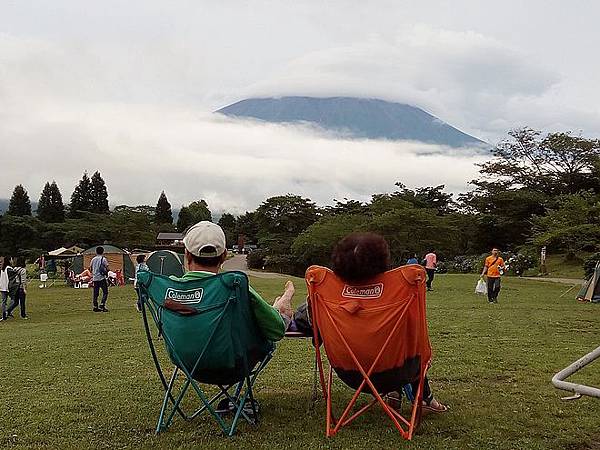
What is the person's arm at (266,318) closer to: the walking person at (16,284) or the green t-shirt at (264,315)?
the green t-shirt at (264,315)

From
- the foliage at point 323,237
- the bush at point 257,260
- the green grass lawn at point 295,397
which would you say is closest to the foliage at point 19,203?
the bush at point 257,260

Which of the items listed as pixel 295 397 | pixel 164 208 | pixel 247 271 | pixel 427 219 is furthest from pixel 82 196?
pixel 295 397

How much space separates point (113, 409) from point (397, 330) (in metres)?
2.52

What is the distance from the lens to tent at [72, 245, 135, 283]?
3552 cm

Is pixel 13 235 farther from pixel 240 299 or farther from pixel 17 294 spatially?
pixel 240 299

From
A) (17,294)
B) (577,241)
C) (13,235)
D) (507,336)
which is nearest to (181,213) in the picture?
(13,235)

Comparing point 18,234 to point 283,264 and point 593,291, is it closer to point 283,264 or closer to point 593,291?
point 283,264

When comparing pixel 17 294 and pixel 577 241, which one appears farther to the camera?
pixel 577 241

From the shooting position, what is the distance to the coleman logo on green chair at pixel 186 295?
15.0ft

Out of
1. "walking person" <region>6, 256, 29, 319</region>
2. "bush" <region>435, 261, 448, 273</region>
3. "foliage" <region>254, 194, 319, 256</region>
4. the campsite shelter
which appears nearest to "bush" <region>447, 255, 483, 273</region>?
"bush" <region>435, 261, 448, 273</region>

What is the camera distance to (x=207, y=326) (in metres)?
4.57

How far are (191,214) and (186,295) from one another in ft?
345

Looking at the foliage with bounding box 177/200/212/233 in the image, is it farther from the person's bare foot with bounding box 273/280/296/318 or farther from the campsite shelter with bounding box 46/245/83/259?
the person's bare foot with bounding box 273/280/296/318

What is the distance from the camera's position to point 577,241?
30219 mm
